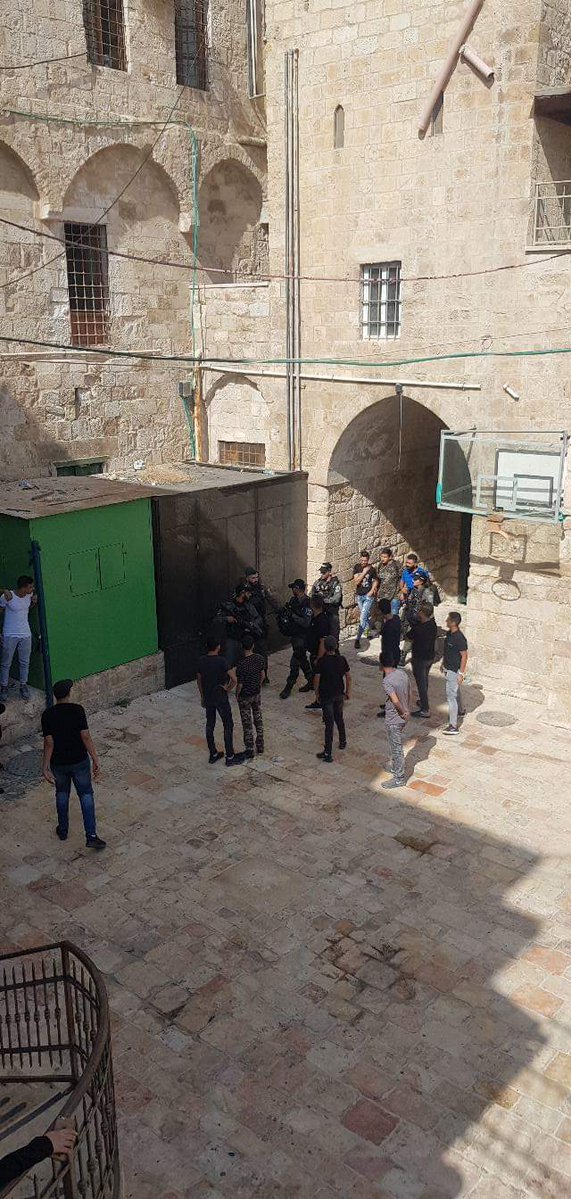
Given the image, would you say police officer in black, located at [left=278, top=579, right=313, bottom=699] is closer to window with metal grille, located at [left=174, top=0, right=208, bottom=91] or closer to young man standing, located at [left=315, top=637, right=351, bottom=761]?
young man standing, located at [left=315, top=637, right=351, bottom=761]

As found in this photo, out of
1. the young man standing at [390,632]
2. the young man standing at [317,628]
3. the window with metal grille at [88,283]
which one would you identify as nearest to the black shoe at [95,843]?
the young man standing at [390,632]

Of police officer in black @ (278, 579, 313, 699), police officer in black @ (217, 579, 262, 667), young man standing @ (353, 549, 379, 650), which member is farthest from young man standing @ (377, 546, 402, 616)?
police officer in black @ (217, 579, 262, 667)

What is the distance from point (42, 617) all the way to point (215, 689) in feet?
7.66

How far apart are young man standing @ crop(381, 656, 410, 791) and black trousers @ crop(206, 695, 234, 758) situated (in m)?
1.80

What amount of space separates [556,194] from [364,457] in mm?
4989

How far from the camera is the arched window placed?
13.0 meters

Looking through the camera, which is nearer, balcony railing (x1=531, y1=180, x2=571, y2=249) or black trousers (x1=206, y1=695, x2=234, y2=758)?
black trousers (x1=206, y1=695, x2=234, y2=758)

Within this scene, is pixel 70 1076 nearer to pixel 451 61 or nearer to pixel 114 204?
pixel 451 61

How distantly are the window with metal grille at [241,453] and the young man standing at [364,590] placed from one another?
2814 millimetres

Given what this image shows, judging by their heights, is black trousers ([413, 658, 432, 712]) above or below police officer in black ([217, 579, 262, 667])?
below

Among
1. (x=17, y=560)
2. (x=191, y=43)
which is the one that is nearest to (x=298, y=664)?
(x=17, y=560)

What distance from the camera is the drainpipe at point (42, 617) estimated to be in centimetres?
1066

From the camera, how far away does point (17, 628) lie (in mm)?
10578

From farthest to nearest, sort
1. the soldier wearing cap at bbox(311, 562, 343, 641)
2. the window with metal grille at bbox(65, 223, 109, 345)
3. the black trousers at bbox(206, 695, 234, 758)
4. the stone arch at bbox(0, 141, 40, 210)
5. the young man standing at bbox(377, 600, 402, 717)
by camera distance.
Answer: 1. the window with metal grille at bbox(65, 223, 109, 345)
2. the stone arch at bbox(0, 141, 40, 210)
3. the soldier wearing cap at bbox(311, 562, 343, 641)
4. the young man standing at bbox(377, 600, 402, 717)
5. the black trousers at bbox(206, 695, 234, 758)
